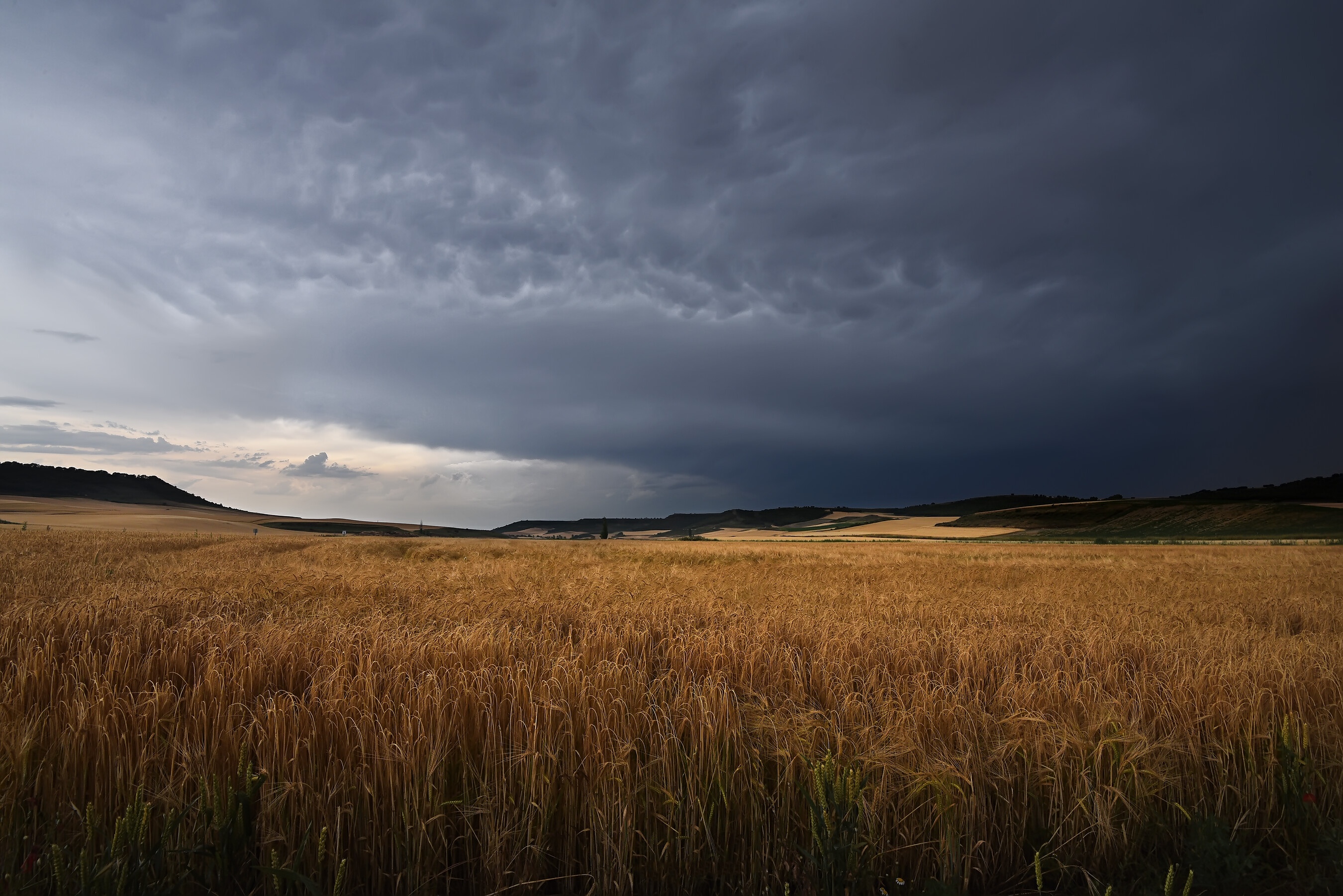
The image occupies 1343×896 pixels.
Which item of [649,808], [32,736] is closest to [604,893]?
[649,808]

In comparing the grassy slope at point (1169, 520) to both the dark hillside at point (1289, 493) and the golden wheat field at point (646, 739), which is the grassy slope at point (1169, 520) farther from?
the golden wheat field at point (646, 739)

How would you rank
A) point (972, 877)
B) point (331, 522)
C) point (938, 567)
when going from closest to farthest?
1. point (972, 877)
2. point (938, 567)
3. point (331, 522)

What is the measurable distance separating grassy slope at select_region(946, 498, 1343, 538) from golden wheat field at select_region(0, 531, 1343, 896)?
83418mm

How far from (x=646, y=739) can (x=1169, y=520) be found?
389ft

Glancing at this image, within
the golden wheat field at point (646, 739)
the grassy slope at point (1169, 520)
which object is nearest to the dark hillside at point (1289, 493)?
the grassy slope at point (1169, 520)

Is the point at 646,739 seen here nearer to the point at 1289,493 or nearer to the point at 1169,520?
the point at 1169,520

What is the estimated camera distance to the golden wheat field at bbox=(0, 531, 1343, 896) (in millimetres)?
3188

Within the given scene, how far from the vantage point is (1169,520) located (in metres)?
92.7

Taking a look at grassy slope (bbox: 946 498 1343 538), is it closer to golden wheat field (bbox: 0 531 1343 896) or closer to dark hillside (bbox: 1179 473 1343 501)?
dark hillside (bbox: 1179 473 1343 501)

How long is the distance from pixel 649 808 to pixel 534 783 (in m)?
0.68

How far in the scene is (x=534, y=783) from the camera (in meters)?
3.38

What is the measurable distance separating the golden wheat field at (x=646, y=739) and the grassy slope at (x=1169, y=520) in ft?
274

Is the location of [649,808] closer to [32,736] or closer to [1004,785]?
[1004,785]

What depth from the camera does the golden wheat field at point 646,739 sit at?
3188 mm
